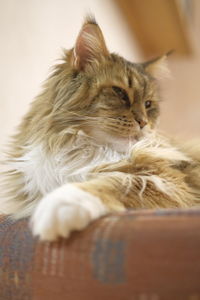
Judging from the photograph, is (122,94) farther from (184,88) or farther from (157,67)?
(184,88)

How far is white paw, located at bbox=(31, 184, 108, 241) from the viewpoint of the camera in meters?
0.66

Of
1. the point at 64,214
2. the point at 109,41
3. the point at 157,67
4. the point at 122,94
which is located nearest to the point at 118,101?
the point at 122,94

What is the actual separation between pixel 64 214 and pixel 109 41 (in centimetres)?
252

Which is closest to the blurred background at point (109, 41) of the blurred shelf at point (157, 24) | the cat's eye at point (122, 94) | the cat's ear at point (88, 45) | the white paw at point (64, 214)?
the blurred shelf at point (157, 24)

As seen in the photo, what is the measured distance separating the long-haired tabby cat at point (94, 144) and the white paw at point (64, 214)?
0.15 meters

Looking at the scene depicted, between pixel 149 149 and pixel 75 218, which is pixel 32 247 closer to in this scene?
pixel 75 218

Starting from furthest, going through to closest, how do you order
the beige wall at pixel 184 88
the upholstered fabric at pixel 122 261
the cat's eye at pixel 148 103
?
the beige wall at pixel 184 88 < the cat's eye at pixel 148 103 < the upholstered fabric at pixel 122 261

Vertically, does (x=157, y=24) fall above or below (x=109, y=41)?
below

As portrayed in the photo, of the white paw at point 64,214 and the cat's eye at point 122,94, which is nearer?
the white paw at point 64,214

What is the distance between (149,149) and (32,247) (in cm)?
56

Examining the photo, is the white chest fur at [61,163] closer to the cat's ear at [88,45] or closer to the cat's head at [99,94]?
the cat's head at [99,94]

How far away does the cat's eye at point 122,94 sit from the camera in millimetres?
1292

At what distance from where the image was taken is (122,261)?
59 centimetres

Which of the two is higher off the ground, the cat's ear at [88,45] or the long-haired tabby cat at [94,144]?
the cat's ear at [88,45]
